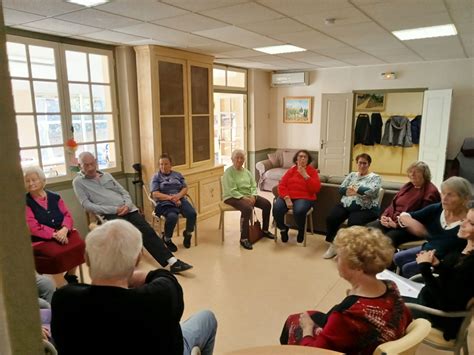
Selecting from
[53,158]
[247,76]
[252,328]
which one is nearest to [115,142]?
[53,158]

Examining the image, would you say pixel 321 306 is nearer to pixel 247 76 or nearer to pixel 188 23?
pixel 188 23

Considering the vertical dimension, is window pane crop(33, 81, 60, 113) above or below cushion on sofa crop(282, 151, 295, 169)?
above

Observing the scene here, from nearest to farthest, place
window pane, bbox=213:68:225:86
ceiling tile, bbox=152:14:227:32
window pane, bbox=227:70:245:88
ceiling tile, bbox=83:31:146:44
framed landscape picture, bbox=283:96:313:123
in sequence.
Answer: ceiling tile, bbox=152:14:227:32
ceiling tile, bbox=83:31:146:44
window pane, bbox=213:68:225:86
window pane, bbox=227:70:245:88
framed landscape picture, bbox=283:96:313:123

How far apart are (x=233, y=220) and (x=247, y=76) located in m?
3.27

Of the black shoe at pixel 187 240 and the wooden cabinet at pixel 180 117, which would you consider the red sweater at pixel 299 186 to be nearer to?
the black shoe at pixel 187 240

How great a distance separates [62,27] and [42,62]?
0.58 metres

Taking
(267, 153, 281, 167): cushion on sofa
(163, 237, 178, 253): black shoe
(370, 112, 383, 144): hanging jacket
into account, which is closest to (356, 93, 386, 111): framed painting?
(370, 112, 383, 144): hanging jacket

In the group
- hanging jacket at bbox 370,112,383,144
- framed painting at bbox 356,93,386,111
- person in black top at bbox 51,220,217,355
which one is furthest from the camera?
framed painting at bbox 356,93,386,111

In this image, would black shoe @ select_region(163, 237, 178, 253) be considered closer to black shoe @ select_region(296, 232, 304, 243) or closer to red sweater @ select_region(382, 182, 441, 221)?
black shoe @ select_region(296, 232, 304, 243)

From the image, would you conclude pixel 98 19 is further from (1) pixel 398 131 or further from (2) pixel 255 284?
(1) pixel 398 131

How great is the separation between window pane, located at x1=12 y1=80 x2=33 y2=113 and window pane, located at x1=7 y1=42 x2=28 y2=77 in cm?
9

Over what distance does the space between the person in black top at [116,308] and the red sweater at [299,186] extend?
9.82 ft

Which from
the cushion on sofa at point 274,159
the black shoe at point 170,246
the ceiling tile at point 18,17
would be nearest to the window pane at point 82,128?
the ceiling tile at point 18,17

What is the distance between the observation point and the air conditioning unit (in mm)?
7180
